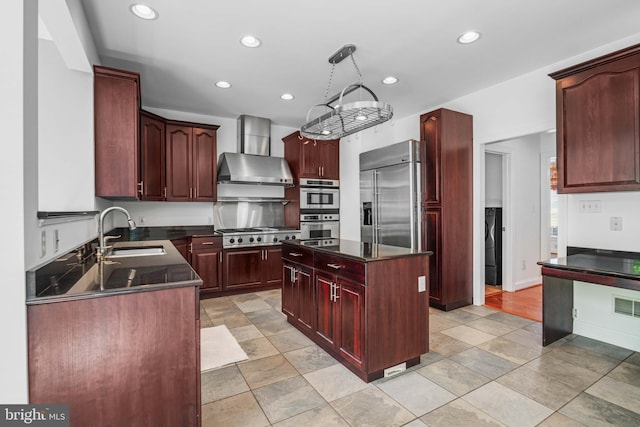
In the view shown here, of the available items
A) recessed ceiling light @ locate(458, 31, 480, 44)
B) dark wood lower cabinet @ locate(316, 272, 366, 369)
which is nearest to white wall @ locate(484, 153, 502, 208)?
recessed ceiling light @ locate(458, 31, 480, 44)

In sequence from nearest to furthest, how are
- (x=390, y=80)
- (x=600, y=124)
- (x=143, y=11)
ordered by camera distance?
(x=143, y=11), (x=600, y=124), (x=390, y=80)

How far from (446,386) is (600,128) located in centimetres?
242

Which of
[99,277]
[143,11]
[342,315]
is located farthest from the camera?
[342,315]

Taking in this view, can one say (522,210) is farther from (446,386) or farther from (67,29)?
(67,29)

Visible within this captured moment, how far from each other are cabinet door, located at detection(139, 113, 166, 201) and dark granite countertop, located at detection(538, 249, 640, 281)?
174 inches

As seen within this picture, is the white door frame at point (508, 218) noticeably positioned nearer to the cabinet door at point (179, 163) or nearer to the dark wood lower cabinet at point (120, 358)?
the cabinet door at point (179, 163)

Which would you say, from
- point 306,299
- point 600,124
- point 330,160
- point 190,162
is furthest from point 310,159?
point 600,124

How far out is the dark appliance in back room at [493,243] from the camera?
486cm

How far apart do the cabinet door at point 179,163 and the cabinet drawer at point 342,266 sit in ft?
8.89

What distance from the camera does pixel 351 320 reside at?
2.36m

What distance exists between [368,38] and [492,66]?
1.52m

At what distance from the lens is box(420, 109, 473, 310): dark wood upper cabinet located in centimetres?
385

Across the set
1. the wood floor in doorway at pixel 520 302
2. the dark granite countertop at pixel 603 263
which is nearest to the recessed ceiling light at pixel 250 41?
the dark granite countertop at pixel 603 263

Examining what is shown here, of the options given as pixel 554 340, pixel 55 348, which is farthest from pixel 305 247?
pixel 554 340
